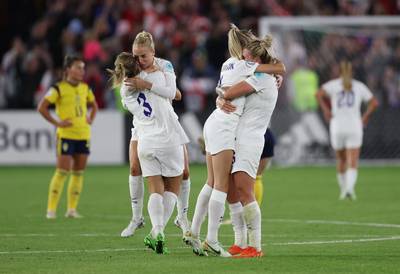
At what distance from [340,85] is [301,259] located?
33.0 feet

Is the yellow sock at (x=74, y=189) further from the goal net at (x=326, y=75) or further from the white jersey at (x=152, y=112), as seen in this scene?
the goal net at (x=326, y=75)

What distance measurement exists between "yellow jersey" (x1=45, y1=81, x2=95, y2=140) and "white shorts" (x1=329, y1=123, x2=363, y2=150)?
5.52m

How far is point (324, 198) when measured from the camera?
20.5 metres

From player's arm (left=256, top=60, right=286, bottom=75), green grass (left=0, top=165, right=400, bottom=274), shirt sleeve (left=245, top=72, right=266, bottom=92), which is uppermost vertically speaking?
player's arm (left=256, top=60, right=286, bottom=75)

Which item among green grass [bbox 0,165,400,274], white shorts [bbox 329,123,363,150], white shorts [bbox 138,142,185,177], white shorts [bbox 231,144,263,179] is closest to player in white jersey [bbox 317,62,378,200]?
white shorts [bbox 329,123,363,150]

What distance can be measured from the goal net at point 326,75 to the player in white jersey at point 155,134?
661 inches

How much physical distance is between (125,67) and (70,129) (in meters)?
5.45

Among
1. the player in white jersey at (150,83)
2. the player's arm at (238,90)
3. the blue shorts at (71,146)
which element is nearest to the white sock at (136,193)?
the player in white jersey at (150,83)

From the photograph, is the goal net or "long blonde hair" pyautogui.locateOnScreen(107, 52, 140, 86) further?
the goal net

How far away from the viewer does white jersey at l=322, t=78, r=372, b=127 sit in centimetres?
2098

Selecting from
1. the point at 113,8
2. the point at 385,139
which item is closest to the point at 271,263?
the point at 385,139

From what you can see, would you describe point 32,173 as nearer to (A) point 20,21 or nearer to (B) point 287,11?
(A) point 20,21

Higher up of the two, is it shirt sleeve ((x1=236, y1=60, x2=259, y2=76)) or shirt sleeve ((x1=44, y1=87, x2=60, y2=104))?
shirt sleeve ((x1=236, y1=60, x2=259, y2=76))

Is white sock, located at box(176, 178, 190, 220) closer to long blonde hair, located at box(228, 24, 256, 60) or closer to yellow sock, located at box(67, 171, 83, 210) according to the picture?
long blonde hair, located at box(228, 24, 256, 60)
